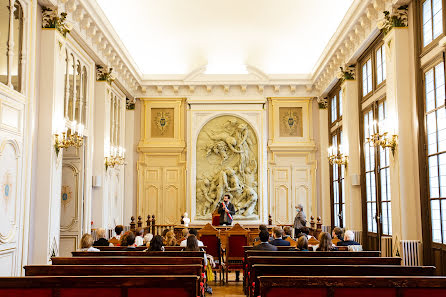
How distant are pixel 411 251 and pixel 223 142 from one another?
9.22 metres

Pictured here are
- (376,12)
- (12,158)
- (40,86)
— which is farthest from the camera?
(376,12)

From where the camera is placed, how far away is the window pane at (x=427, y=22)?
8320mm

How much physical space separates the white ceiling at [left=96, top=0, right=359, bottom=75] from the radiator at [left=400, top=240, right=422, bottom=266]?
659 cm

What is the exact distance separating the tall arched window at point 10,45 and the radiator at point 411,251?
7.39 meters

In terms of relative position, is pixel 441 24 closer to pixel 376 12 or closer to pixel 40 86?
pixel 376 12

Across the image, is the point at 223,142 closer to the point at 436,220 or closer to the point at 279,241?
the point at 279,241

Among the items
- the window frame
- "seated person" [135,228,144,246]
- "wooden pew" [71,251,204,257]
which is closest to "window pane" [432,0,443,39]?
the window frame

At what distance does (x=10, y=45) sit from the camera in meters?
7.83

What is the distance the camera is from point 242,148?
16.9m

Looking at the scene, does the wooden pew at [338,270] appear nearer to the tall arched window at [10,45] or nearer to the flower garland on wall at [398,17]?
the tall arched window at [10,45]

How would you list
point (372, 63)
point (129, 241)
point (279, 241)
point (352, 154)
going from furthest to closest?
point (352, 154) → point (372, 63) → point (279, 241) → point (129, 241)

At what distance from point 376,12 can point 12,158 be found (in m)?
7.84

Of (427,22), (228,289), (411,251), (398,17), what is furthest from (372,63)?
(228,289)

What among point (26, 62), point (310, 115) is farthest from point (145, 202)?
point (26, 62)
